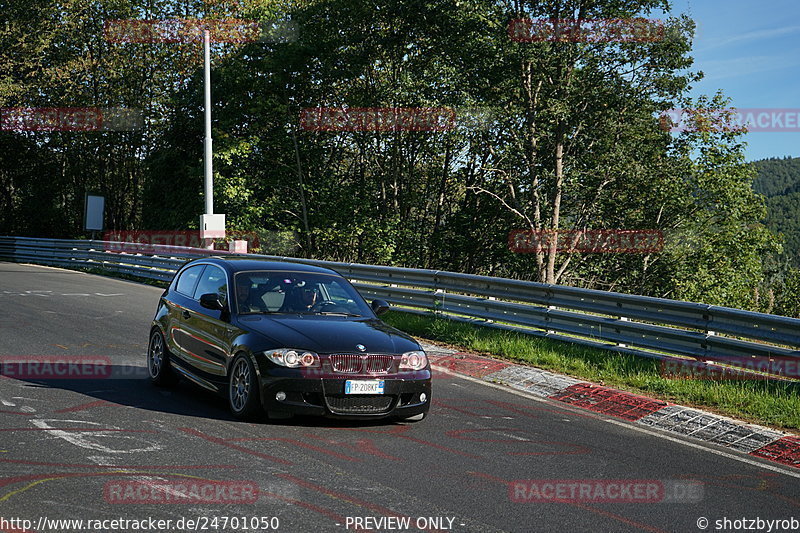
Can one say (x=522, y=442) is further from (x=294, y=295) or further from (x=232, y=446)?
(x=294, y=295)

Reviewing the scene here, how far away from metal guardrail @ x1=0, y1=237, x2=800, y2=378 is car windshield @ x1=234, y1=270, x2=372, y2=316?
4192 millimetres

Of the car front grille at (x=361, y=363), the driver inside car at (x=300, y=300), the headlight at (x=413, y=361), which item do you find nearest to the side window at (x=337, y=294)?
the driver inside car at (x=300, y=300)

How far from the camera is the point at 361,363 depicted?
728 centimetres

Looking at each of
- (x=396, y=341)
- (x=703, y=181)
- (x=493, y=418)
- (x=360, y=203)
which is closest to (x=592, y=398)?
(x=493, y=418)

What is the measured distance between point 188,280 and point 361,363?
3.00 meters

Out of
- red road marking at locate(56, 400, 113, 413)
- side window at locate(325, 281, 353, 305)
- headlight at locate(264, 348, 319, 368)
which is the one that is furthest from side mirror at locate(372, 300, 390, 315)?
red road marking at locate(56, 400, 113, 413)

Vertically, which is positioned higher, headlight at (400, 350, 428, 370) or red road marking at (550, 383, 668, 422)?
headlight at (400, 350, 428, 370)

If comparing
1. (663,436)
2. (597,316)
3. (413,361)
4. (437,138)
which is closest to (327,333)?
(413,361)

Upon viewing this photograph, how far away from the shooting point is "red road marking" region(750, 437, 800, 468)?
23.6 ft

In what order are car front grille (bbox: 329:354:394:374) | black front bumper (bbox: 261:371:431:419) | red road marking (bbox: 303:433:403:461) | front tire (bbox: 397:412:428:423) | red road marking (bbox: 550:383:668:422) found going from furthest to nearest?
red road marking (bbox: 550:383:668:422)
front tire (bbox: 397:412:428:423)
car front grille (bbox: 329:354:394:374)
black front bumper (bbox: 261:371:431:419)
red road marking (bbox: 303:433:403:461)

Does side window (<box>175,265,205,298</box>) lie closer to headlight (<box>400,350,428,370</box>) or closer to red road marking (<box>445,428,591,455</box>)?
headlight (<box>400,350,428,370</box>)

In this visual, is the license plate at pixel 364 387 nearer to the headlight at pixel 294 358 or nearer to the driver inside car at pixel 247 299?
the headlight at pixel 294 358

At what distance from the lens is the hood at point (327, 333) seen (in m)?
7.29

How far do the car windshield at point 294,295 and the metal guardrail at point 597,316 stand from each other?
165 inches
